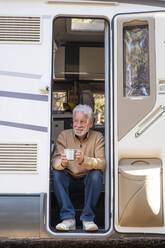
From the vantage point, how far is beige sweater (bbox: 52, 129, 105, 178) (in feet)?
11.8

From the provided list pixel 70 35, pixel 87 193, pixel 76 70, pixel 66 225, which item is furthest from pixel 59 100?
pixel 66 225

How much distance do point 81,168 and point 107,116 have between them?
1.84 ft

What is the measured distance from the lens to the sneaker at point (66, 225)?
3.43 metres

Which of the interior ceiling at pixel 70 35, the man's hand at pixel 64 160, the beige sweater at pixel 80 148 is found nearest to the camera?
the man's hand at pixel 64 160

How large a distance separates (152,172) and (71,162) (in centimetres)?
78

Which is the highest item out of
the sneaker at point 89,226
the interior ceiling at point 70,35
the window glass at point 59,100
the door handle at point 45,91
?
the interior ceiling at point 70,35

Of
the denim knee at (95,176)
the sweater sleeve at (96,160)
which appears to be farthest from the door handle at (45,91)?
the denim knee at (95,176)

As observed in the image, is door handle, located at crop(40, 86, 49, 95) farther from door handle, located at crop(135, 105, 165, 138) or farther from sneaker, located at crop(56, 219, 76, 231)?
sneaker, located at crop(56, 219, 76, 231)

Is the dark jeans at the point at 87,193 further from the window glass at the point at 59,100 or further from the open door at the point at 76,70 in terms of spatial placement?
the window glass at the point at 59,100

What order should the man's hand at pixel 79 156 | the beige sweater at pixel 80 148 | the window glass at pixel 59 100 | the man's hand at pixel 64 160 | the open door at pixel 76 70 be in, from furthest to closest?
the window glass at pixel 59 100
the open door at pixel 76 70
the beige sweater at pixel 80 148
the man's hand at pixel 64 160
the man's hand at pixel 79 156

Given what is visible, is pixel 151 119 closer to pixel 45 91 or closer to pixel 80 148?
pixel 80 148

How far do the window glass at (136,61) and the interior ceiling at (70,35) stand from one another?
143 cm

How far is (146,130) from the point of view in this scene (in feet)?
11.5

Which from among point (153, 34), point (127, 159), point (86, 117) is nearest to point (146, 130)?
point (127, 159)
